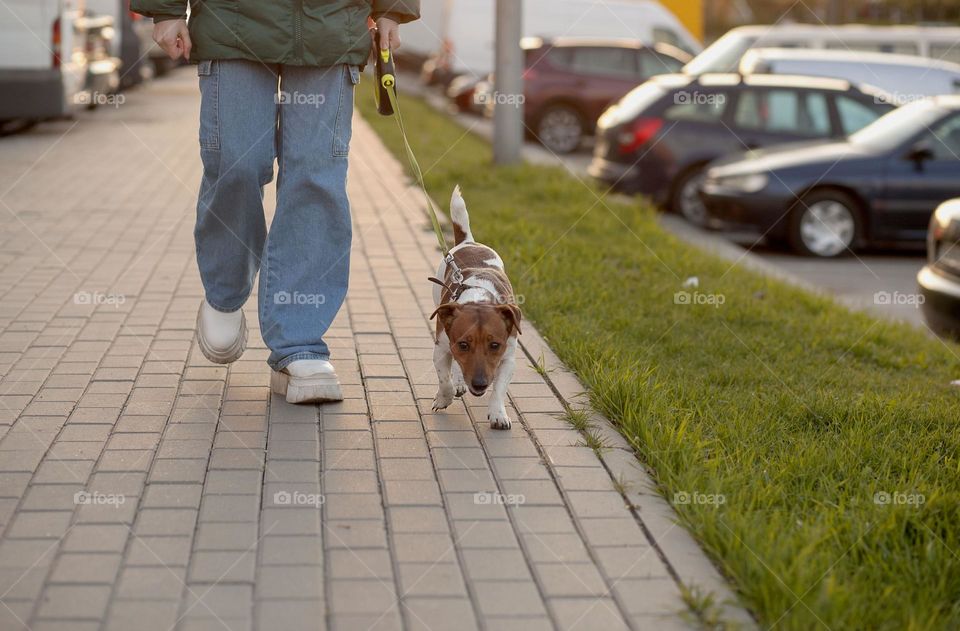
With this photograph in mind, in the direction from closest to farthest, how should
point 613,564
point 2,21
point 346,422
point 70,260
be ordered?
point 613,564 < point 346,422 < point 70,260 < point 2,21

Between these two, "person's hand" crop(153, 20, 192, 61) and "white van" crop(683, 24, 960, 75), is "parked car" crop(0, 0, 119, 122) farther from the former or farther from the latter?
"person's hand" crop(153, 20, 192, 61)

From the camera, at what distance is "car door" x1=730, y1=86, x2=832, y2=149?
44.3 feet

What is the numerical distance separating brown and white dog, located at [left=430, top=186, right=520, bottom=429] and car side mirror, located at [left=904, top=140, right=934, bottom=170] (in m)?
7.42

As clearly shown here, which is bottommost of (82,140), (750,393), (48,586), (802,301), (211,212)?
(82,140)

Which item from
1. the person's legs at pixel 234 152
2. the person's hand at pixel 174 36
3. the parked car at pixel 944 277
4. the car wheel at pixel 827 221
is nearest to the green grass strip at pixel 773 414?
the parked car at pixel 944 277

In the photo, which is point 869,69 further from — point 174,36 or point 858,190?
point 174,36

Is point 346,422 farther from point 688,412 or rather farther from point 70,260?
point 70,260

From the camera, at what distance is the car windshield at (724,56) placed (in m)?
17.6

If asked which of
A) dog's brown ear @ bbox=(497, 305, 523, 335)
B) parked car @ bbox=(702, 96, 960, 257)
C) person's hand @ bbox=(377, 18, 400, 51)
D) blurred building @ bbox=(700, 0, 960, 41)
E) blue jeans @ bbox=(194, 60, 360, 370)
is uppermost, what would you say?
person's hand @ bbox=(377, 18, 400, 51)

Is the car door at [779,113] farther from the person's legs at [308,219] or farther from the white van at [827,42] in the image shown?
the person's legs at [308,219]

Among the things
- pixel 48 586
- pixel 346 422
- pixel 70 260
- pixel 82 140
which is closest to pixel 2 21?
pixel 82 140

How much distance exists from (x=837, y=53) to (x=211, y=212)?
1359 cm

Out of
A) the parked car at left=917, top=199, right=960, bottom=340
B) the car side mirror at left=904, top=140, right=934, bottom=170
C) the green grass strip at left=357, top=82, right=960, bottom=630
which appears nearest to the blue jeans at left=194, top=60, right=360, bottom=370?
the green grass strip at left=357, top=82, right=960, bottom=630

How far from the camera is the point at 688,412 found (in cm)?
491
